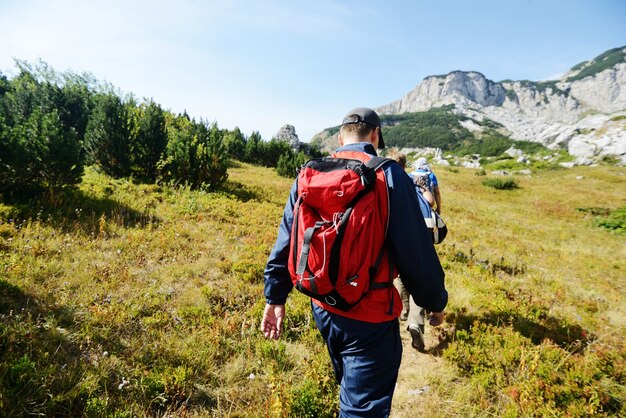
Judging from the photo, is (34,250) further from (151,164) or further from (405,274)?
(151,164)

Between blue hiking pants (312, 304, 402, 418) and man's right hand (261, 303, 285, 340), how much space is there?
56 centimetres

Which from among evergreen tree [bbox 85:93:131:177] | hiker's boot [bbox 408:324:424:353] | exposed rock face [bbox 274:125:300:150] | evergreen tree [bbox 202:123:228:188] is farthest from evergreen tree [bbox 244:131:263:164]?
hiker's boot [bbox 408:324:424:353]

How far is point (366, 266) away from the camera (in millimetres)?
1902

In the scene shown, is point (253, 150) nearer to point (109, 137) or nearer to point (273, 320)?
point (109, 137)

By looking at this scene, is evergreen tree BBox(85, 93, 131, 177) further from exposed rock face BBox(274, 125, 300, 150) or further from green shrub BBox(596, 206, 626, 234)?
exposed rock face BBox(274, 125, 300, 150)

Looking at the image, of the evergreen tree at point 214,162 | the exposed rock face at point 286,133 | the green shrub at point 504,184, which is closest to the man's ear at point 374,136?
the evergreen tree at point 214,162

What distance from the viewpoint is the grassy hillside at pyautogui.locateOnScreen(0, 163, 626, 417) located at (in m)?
3.28

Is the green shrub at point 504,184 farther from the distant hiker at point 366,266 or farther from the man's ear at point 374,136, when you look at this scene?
the distant hiker at point 366,266

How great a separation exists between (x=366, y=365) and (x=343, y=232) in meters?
1.00

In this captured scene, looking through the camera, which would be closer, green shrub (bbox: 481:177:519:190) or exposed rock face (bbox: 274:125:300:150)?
green shrub (bbox: 481:177:519:190)

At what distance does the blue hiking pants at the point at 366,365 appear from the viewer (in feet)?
6.64

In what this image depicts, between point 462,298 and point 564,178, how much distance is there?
34.2 metres

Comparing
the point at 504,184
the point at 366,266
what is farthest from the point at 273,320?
the point at 504,184

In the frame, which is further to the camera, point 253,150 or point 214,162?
point 253,150
